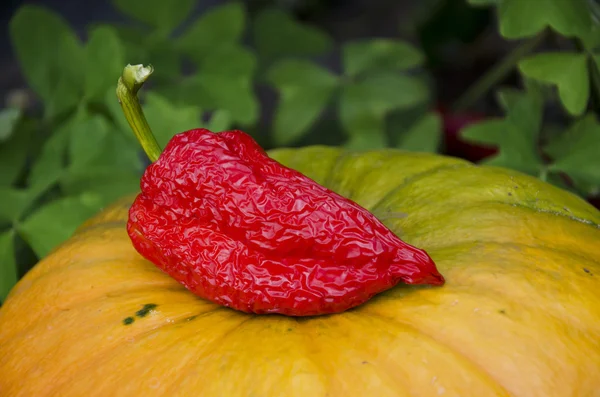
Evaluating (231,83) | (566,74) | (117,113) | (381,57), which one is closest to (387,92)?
(381,57)

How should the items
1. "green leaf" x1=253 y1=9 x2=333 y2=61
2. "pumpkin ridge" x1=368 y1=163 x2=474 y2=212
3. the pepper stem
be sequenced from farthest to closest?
"green leaf" x1=253 y1=9 x2=333 y2=61, "pumpkin ridge" x1=368 y1=163 x2=474 y2=212, the pepper stem

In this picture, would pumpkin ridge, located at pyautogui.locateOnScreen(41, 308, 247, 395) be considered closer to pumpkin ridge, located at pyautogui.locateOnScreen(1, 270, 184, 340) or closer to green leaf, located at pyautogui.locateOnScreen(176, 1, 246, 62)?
pumpkin ridge, located at pyautogui.locateOnScreen(1, 270, 184, 340)

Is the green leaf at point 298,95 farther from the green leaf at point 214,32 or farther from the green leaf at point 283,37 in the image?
the green leaf at point 283,37

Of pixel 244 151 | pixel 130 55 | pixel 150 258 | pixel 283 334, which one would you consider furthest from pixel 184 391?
pixel 130 55

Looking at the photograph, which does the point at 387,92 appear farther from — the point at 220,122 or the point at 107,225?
the point at 107,225

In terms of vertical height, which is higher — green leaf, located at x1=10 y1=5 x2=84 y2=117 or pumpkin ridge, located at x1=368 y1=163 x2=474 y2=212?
green leaf, located at x1=10 y1=5 x2=84 y2=117

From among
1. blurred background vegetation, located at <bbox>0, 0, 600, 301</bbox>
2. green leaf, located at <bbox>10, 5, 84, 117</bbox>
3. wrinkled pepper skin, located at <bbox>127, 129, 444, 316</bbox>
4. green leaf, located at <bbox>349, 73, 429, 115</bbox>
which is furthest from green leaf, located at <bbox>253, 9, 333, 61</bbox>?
wrinkled pepper skin, located at <bbox>127, 129, 444, 316</bbox>
